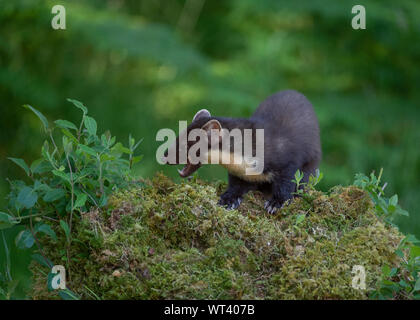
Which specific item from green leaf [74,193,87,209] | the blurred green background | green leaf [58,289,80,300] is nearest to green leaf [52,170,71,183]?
green leaf [74,193,87,209]

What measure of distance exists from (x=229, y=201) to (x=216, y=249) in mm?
851

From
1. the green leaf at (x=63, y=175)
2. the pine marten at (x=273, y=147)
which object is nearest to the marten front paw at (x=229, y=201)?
the pine marten at (x=273, y=147)

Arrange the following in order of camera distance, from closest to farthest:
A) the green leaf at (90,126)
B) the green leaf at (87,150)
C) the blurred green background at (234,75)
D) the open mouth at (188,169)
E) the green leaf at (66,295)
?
the green leaf at (66,295)
the green leaf at (87,150)
the green leaf at (90,126)
the open mouth at (188,169)
the blurred green background at (234,75)

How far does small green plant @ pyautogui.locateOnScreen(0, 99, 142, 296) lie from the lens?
3.09 m

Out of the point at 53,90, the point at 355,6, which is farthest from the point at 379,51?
the point at 53,90

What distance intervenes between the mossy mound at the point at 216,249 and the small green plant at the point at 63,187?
12 centimetres

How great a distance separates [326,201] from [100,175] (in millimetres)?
1503

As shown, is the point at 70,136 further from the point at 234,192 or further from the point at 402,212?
the point at 402,212

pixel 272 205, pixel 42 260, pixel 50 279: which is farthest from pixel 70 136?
pixel 272 205

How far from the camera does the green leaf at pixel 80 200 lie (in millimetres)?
3041

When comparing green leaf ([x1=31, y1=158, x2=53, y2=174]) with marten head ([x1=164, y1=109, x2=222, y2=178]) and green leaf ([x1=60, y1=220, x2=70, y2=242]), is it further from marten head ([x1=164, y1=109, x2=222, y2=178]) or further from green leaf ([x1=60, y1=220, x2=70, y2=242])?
marten head ([x1=164, y1=109, x2=222, y2=178])

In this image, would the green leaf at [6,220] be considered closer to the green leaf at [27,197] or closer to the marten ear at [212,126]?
the green leaf at [27,197]

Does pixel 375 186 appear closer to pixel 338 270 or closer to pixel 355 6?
pixel 338 270

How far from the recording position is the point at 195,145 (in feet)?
13.2
